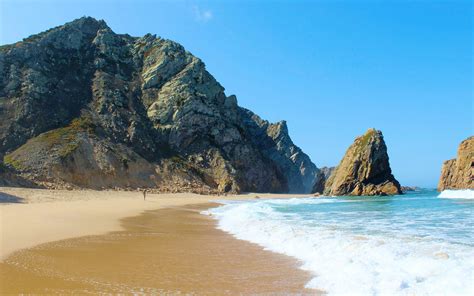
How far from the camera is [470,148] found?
6788cm

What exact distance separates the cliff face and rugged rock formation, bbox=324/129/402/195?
20.2m

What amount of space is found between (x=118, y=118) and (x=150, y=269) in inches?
2655

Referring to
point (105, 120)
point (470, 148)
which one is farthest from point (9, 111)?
point (470, 148)

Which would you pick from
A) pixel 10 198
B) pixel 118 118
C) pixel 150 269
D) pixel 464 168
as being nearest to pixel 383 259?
pixel 150 269

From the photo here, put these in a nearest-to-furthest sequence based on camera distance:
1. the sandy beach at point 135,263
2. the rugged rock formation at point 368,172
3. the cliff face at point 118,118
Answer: the sandy beach at point 135,263 → the cliff face at point 118,118 → the rugged rock formation at point 368,172

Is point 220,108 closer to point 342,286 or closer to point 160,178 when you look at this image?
point 160,178

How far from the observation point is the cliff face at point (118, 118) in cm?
5925

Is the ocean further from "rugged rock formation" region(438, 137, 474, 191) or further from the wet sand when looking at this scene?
"rugged rock formation" region(438, 137, 474, 191)

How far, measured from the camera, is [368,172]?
68.2 metres

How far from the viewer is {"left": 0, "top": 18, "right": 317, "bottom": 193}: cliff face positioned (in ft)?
194

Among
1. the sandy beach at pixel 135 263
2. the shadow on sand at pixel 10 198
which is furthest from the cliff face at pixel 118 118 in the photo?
the sandy beach at pixel 135 263

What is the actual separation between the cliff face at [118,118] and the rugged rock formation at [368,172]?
20174 mm

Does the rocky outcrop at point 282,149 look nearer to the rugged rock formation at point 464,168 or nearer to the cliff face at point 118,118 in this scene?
the cliff face at point 118,118

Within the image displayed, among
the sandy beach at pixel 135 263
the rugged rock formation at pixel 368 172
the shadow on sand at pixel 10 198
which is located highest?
the rugged rock formation at pixel 368 172
